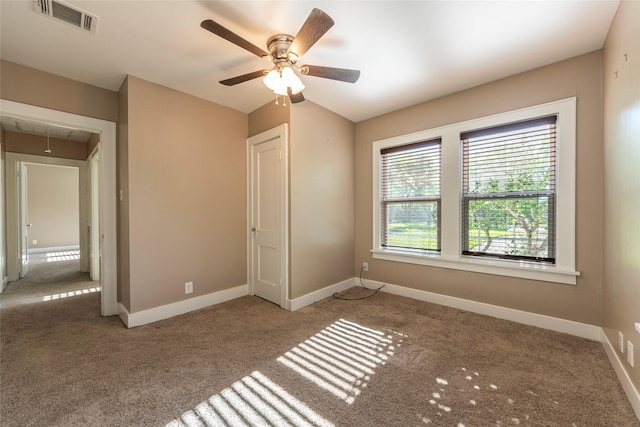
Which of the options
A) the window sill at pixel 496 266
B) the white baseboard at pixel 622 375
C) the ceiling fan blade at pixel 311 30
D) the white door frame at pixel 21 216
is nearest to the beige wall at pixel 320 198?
the window sill at pixel 496 266

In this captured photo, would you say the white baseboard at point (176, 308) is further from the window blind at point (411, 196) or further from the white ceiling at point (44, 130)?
the white ceiling at point (44, 130)

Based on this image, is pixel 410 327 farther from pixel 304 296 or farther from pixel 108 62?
pixel 108 62

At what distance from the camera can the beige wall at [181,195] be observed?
2.62m

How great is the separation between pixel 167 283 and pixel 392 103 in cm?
339

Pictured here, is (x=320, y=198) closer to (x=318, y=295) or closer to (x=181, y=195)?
(x=318, y=295)

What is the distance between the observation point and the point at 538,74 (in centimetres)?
248

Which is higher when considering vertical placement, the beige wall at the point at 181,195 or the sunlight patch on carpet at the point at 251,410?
the beige wall at the point at 181,195

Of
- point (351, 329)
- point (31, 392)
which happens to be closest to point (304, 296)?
point (351, 329)

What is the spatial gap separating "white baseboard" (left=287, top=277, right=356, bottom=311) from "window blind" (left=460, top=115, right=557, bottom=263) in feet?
5.35

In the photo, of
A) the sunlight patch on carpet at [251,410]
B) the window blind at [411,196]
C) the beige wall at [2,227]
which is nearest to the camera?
the sunlight patch on carpet at [251,410]

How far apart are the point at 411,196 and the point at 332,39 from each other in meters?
2.13

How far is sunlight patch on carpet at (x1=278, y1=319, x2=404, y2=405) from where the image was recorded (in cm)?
173

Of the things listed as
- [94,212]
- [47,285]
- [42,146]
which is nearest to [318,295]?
[94,212]

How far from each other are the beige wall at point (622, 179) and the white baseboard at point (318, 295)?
256 centimetres
